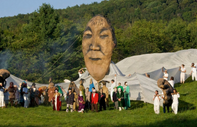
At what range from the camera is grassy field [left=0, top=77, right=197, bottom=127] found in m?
15.3

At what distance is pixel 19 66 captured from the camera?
146 feet

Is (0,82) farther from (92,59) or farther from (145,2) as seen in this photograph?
(145,2)

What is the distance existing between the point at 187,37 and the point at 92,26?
4941 cm

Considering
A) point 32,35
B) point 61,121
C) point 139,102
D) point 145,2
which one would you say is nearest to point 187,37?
point 32,35

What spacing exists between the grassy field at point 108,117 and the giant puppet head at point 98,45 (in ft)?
9.71

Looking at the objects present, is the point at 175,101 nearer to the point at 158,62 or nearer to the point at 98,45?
the point at 98,45

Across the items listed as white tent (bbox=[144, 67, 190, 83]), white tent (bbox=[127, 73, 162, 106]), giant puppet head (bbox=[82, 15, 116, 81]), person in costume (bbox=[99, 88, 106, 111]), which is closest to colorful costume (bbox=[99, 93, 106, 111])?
person in costume (bbox=[99, 88, 106, 111])

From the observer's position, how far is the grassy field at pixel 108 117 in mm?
15273

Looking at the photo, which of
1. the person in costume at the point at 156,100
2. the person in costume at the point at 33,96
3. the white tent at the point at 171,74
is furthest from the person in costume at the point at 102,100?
the white tent at the point at 171,74

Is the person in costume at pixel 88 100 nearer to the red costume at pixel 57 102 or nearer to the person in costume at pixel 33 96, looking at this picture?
the red costume at pixel 57 102

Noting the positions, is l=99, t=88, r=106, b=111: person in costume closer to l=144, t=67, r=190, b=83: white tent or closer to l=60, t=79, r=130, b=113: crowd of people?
l=60, t=79, r=130, b=113: crowd of people

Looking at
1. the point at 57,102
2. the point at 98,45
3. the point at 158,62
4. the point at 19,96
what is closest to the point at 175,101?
the point at 98,45

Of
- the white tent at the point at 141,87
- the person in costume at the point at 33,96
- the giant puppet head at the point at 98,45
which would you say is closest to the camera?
the giant puppet head at the point at 98,45

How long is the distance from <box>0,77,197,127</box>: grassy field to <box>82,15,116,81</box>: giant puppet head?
2.96m
